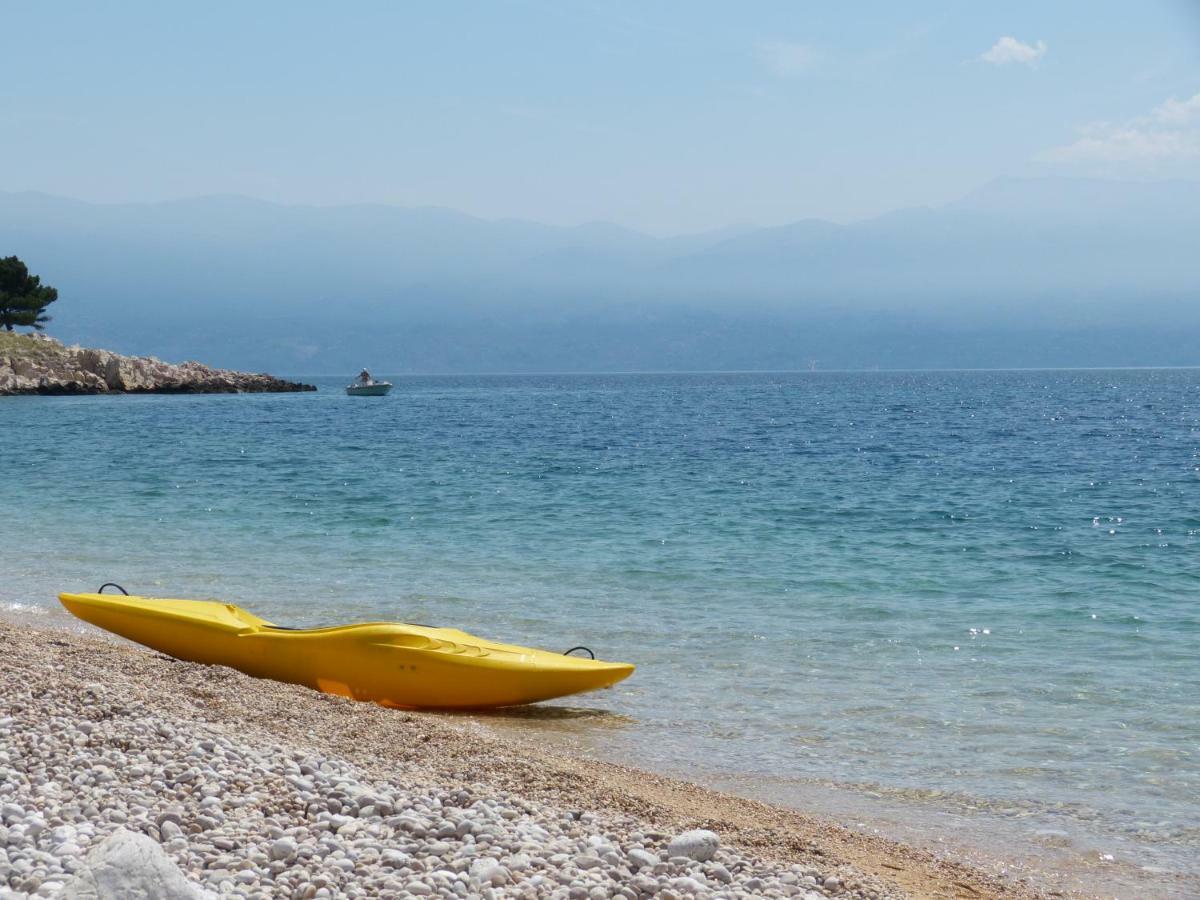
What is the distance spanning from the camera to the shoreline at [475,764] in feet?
18.6

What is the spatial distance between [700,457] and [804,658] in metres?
22.9

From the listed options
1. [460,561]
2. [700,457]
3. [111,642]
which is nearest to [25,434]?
[700,457]

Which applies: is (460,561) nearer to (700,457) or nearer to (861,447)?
(700,457)

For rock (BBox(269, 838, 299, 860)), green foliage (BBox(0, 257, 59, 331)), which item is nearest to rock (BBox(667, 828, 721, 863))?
rock (BBox(269, 838, 299, 860))

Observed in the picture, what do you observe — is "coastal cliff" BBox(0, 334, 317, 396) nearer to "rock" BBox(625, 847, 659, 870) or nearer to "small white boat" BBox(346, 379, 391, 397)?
"small white boat" BBox(346, 379, 391, 397)

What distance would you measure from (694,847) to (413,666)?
4479mm

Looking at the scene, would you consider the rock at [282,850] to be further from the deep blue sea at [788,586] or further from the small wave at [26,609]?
the small wave at [26,609]

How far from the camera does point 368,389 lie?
88.1m

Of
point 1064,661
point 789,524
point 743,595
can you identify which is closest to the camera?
point 1064,661

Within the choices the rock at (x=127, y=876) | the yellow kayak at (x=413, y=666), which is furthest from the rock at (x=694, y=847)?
the yellow kayak at (x=413, y=666)

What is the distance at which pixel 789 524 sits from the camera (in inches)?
752

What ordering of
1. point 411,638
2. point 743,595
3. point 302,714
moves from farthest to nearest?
point 743,595 < point 411,638 < point 302,714

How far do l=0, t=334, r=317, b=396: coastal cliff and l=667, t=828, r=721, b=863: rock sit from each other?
75.6m

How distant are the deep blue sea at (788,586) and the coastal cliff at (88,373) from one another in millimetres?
43576
